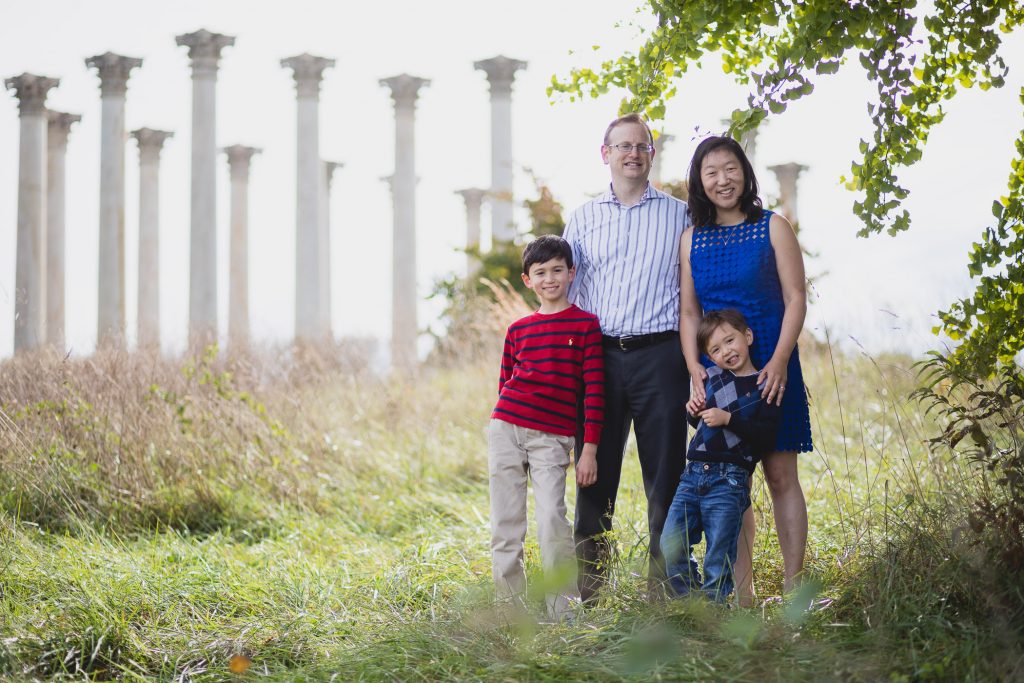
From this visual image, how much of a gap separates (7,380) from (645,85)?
679 centimetres

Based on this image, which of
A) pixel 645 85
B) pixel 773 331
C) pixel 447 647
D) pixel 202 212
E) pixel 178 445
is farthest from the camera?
pixel 202 212

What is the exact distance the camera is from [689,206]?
5801mm

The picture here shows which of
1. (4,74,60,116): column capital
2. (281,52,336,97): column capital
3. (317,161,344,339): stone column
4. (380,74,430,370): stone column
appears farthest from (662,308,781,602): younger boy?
(317,161,344,339): stone column

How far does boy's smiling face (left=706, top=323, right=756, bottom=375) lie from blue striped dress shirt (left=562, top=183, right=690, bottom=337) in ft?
1.48

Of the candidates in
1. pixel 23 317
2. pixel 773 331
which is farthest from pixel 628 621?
pixel 23 317

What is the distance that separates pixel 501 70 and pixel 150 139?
11.9 m

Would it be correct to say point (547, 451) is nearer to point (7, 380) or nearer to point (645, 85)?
point (645, 85)

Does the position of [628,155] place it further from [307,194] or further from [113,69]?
[113,69]

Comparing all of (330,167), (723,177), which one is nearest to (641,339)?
(723,177)

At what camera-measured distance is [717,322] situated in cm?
542

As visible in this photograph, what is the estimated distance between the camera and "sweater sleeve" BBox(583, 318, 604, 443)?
576cm

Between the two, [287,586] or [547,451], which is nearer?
[547,451]

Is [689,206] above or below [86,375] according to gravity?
above

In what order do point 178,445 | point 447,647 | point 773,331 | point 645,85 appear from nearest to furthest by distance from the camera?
point 447,647
point 773,331
point 645,85
point 178,445
